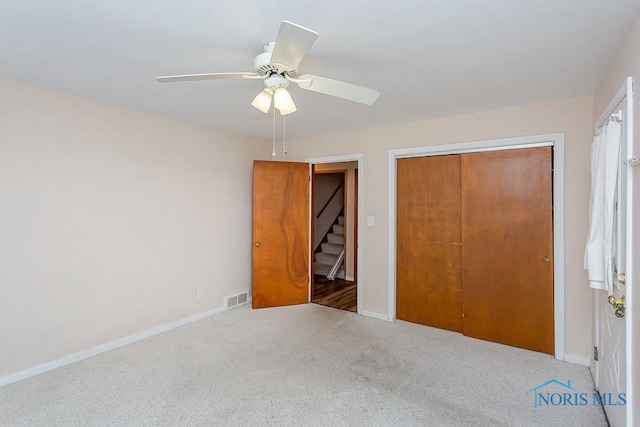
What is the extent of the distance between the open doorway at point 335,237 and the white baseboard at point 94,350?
5.50ft

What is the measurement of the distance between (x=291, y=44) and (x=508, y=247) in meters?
2.73

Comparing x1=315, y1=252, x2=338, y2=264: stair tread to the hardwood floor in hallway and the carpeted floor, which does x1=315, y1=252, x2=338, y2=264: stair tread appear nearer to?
the hardwood floor in hallway

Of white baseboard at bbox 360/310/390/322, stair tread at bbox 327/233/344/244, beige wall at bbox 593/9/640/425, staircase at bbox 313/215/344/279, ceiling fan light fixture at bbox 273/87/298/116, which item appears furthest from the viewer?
stair tread at bbox 327/233/344/244

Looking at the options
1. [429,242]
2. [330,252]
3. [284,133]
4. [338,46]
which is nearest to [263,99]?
[338,46]

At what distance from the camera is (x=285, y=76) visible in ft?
5.59

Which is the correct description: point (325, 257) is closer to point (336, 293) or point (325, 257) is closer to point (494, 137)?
point (336, 293)

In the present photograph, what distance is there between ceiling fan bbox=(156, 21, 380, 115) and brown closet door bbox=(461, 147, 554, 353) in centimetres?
190

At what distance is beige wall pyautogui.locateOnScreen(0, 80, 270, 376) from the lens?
2.37 m

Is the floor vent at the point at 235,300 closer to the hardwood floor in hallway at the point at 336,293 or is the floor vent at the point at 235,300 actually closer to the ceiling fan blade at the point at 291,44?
the hardwood floor in hallway at the point at 336,293

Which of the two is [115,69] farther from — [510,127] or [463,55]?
[510,127]

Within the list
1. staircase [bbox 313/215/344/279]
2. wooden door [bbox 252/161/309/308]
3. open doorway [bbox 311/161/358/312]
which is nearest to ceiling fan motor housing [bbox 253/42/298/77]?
wooden door [bbox 252/161/309/308]

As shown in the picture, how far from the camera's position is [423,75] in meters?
2.19

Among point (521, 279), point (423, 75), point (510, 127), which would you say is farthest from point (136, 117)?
point (521, 279)

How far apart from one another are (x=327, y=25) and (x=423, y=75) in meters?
0.92
